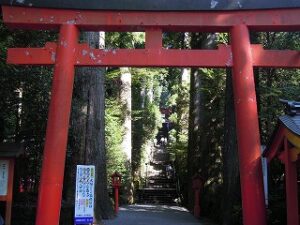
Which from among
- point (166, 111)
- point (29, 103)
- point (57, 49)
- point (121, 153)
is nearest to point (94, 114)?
point (29, 103)

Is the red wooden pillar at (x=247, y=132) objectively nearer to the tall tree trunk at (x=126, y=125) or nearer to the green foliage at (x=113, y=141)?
the green foliage at (x=113, y=141)

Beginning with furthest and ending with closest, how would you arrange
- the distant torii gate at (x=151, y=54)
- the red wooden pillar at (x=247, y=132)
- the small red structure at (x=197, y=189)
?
the small red structure at (x=197, y=189) < the distant torii gate at (x=151, y=54) < the red wooden pillar at (x=247, y=132)

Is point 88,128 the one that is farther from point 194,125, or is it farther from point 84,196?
point 194,125

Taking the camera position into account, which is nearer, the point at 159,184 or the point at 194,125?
the point at 194,125

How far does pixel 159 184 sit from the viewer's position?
3222cm

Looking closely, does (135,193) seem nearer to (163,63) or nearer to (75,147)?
(75,147)

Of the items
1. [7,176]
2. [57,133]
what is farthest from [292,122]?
[7,176]

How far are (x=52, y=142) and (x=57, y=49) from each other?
173 cm

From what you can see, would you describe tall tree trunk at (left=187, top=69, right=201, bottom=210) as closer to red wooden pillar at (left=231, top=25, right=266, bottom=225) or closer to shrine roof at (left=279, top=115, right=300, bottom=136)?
red wooden pillar at (left=231, top=25, right=266, bottom=225)

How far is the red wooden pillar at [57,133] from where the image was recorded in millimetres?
7778

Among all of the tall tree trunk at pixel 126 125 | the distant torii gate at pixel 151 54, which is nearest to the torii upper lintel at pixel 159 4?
the distant torii gate at pixel 151 54

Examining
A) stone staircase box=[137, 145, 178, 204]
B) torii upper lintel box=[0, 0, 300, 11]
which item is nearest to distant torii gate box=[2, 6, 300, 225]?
torii upper lintel box=[0, 0, 300, 11]

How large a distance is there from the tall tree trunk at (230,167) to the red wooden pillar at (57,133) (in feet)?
17.0

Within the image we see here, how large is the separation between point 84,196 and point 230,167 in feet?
15.1
